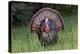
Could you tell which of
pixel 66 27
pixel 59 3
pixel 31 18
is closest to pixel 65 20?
pixel 66 27

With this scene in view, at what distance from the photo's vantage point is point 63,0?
1559mm

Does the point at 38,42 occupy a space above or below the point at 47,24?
below

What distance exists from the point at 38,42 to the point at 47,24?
0.18 m

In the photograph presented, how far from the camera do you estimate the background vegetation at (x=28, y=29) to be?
1379 millimetres

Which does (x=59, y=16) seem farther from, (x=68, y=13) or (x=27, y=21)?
(x=27, y=21)

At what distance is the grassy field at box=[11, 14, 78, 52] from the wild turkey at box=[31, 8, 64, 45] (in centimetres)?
4

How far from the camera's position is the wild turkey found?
57.3 inches

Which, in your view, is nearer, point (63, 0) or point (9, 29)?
point (9, 29)

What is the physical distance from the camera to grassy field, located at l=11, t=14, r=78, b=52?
54.5 inches

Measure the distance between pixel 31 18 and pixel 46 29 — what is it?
17cm

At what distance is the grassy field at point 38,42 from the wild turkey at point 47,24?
0.04 meters

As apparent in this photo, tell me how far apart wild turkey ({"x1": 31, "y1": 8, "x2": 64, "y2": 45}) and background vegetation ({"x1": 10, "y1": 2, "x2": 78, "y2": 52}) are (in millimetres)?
36

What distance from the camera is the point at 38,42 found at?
145 centimetres

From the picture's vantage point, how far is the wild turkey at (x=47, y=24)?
4.78ft
